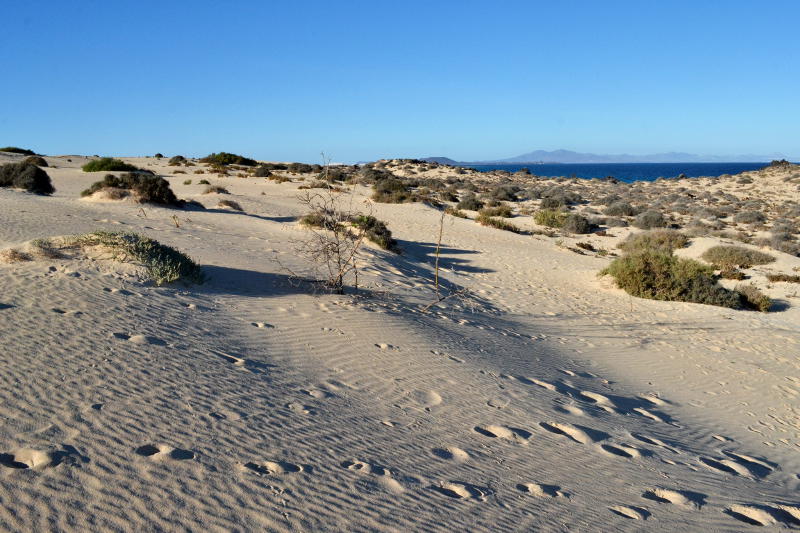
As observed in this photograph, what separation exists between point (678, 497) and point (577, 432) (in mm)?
1141

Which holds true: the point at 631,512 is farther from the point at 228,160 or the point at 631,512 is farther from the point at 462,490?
the point at 228,160

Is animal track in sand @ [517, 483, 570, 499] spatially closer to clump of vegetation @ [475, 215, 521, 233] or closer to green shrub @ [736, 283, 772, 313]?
green shrub @ [736, 283, 772, 313]

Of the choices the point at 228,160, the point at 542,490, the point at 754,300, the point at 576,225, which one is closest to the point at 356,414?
the point at 542,490

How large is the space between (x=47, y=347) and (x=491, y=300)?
861 centimetres

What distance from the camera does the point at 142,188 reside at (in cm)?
1650

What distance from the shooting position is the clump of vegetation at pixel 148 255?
7500 millimetres

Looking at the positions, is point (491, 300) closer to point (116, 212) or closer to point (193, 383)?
point (193, 383)

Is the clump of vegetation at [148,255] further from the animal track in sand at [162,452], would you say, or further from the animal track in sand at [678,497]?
the animal track in sand at [678,497]

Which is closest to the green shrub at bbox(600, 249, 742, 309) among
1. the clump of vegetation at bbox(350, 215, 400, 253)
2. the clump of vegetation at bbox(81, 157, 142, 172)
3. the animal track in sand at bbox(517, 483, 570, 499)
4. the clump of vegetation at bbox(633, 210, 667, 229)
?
the clump of vegetation at bbox(350, 215, 400, 253)

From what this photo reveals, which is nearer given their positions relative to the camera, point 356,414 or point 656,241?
point 356,414

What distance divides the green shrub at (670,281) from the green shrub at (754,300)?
0.88 feet

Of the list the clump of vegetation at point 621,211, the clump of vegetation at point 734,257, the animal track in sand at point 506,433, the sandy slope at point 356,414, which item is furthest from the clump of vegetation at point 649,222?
the animal track in sand at point 506,433

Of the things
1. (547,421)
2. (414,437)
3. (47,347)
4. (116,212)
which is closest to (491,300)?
(547,421)

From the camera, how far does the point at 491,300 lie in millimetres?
11859
